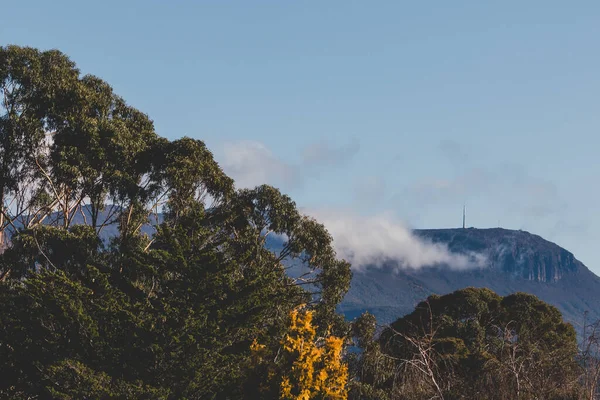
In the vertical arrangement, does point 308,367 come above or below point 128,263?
below

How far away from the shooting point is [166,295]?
2384cm

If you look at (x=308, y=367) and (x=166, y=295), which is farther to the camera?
(x=166, y=295)

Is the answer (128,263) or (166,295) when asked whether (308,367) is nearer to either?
(166,295)

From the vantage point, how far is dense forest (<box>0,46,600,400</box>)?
2086cm

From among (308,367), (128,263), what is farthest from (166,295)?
(308,367)

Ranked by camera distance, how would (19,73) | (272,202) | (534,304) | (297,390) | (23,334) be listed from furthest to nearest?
(534,304) → (272,202) → (19,73) → (23,334) → (297,390)

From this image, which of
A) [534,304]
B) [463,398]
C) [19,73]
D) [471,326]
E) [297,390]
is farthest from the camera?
[534,304]

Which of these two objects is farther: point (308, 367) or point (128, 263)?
point (128, 263)

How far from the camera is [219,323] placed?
2320 centimetres

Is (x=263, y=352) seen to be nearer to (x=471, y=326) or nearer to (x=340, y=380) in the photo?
(x=340, y=380)

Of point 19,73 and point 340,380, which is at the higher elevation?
point 19,73

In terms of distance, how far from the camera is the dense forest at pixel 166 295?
2086 centimetres

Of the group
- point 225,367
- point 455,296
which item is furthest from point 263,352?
point 455,296

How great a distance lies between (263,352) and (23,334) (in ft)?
22.2
